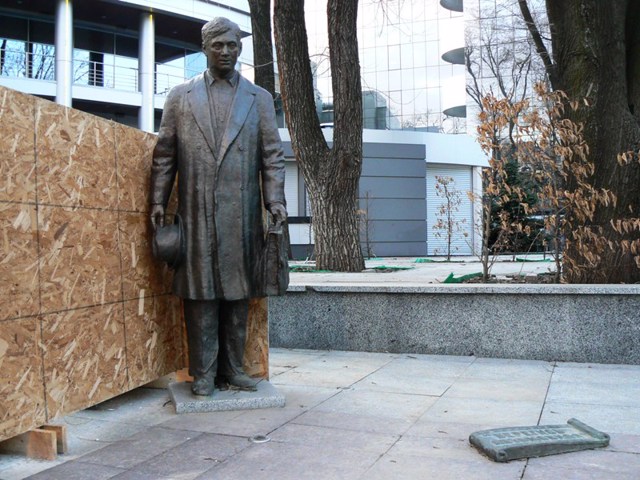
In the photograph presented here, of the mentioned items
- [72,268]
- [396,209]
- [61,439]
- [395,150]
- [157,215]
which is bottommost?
[61,439]

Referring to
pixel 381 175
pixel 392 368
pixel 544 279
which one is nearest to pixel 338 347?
pixel 392 368

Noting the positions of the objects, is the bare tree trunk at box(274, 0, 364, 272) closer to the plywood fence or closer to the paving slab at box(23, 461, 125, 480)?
the plywood fence

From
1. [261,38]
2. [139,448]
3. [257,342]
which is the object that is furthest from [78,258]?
[261,38]

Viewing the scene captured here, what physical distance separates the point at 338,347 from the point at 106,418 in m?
3.24

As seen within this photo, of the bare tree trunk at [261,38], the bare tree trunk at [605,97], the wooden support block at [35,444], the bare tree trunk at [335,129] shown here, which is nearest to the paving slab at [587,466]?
the wooden support block at [35,444]

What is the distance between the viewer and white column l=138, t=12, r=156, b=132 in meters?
31.8

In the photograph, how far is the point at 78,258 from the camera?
401 centimetres

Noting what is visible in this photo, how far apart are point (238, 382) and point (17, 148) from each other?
2.30m

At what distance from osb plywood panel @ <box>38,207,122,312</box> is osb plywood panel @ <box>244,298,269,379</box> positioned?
3.80 feet

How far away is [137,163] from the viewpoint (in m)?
4.73

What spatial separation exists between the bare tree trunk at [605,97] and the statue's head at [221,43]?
14.1ft

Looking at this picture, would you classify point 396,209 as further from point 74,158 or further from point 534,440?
point 534,440

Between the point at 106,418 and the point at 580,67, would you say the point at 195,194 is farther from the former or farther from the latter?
the point at 580,67

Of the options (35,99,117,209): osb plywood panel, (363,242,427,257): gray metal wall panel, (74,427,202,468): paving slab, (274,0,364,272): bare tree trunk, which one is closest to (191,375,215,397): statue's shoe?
(74,427,202,468): paving slab
